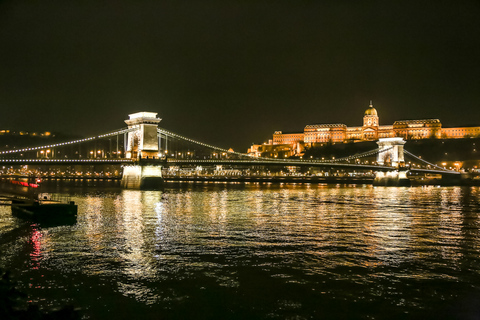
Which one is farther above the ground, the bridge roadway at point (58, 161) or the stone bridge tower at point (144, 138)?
the stone bridge tower at point (144, 138)

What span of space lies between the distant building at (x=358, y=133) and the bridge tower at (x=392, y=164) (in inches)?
2683

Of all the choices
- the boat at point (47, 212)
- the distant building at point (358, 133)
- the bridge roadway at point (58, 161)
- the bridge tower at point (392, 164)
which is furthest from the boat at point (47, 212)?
the distant building at point (358, 133)

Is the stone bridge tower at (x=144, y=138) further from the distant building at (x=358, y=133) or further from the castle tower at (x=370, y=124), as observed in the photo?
the castle tower at (x=370, y=124)

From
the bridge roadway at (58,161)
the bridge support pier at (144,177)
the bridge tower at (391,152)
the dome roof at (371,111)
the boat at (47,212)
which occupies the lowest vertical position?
the boat at (47,212)

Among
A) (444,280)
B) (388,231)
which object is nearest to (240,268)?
(444,280)

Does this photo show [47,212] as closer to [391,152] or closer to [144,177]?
[144,177]

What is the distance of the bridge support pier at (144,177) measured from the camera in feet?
171

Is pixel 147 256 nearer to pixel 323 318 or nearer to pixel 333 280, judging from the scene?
pixel 333 280

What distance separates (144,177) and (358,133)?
123915mm

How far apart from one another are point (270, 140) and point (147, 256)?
173 meters

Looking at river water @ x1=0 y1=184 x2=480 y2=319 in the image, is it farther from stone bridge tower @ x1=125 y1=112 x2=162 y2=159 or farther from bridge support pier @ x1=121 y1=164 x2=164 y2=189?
stone bridge tower @ x1=125 y1=112 x2=162 y2=159

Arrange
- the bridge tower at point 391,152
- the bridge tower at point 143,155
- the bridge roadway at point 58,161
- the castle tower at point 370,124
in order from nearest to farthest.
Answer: the bridge roadway at point 58,161
the bridge tower at point 143,155
the bridge tower at point 391,152
the castle tower at point 370,124

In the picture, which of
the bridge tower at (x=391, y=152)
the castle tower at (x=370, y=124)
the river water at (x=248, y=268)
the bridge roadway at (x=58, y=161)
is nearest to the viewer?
the river water at (x=248, y=268)

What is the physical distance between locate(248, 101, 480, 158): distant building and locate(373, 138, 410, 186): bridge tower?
68.2m
